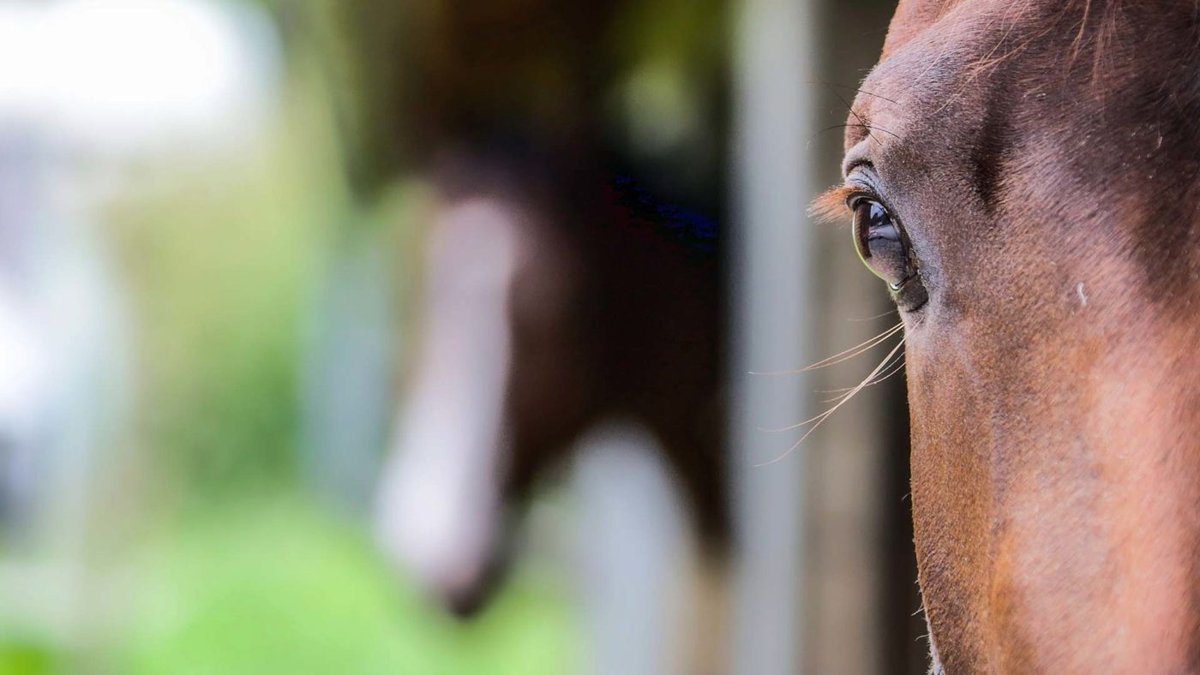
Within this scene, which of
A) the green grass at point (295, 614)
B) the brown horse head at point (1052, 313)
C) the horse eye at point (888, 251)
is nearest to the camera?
the brown horse head at point (1052, 313)

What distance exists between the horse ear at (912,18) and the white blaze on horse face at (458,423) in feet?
2.69

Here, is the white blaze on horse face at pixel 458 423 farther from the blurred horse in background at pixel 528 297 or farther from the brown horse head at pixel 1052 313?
the brown horse head at pixel 1052 313

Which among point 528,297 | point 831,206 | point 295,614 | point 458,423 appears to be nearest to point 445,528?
point 458,423

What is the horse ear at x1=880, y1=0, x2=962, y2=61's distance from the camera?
509mm

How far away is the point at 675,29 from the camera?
1380mm

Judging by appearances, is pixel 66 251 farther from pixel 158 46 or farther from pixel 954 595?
pixel 954 595

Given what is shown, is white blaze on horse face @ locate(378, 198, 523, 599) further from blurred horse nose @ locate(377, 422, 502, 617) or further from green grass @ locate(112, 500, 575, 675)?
green grass @ locate(112, 500, 575, 675)

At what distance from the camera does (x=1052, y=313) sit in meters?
0.41

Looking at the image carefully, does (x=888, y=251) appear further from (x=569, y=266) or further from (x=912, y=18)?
A: (x=569, y=266)

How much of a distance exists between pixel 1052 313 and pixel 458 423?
943mm

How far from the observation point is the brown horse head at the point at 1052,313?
36cm

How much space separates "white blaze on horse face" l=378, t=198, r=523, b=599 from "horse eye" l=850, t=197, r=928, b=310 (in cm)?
81

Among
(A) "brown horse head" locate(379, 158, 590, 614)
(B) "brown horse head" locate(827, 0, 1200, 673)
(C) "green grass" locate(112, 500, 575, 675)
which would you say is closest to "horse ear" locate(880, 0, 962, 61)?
(B) "brown horse head" locate(827, 0, 1200, 673)

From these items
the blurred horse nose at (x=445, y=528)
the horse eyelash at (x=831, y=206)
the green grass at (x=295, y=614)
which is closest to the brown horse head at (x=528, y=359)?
the blurred horse nose at (x=445, y=528)
